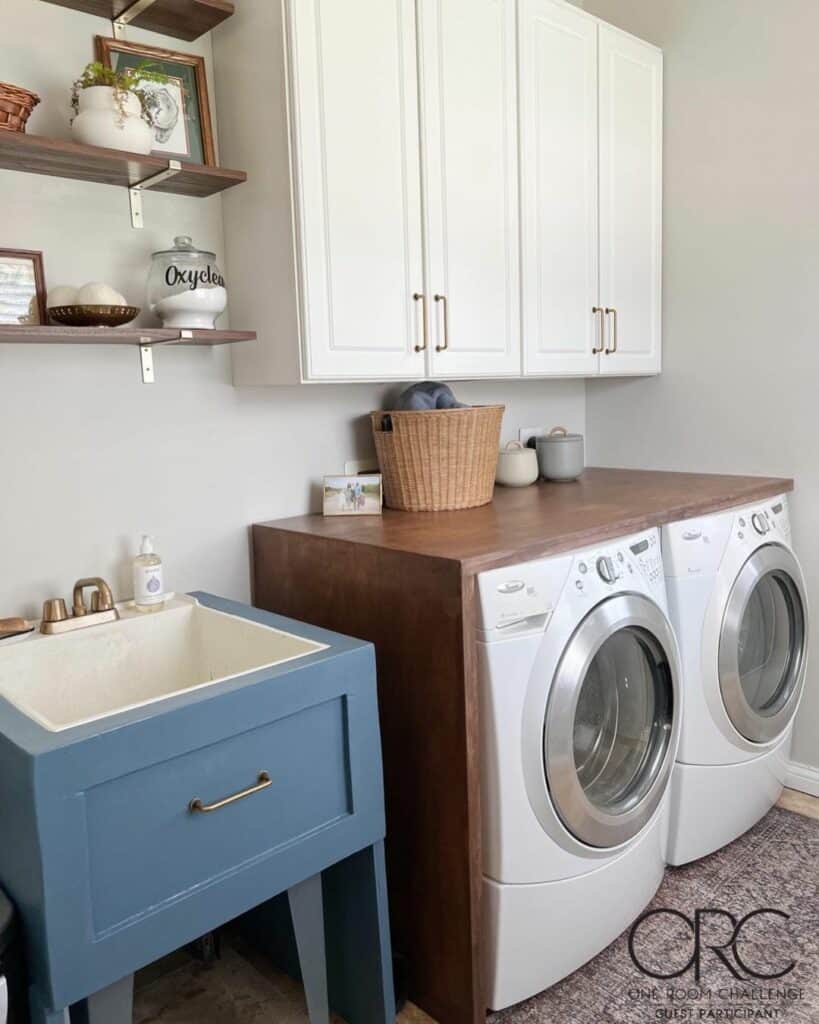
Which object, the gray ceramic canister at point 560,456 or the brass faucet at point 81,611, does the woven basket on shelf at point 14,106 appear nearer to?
the brass faucet at point 81,611

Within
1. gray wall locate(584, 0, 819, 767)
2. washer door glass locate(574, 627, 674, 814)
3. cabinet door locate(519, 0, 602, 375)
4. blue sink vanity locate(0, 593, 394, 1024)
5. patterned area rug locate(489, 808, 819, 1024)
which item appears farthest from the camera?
gray wall locate(584, 0, 819, 767)

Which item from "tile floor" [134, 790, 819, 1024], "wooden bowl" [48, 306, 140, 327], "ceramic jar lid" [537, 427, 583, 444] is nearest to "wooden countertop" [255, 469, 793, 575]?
"ceramic jar lid" [537, 427, 583, 444]

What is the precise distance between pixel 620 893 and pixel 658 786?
0.24 meters

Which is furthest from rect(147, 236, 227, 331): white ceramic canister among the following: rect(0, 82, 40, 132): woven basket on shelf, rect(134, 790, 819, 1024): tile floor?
rect(134, 790, 819, 1024): tile floor

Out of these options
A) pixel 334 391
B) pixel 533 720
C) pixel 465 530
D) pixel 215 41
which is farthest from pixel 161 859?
pixel 215 41

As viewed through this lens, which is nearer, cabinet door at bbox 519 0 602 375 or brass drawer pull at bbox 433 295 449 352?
brass drawer pull at bbox 433 295 449 352

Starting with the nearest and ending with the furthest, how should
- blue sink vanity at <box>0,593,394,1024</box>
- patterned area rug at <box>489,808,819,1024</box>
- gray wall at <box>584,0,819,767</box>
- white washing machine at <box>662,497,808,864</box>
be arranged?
blue sink vanity at <box>0,593,394,1024</box> < patterned area rug at <box>489,808,819,1024</box> < white washing machine at <box>662,497,808,864</box> < gray wall at <box>584,0,819,767</box>

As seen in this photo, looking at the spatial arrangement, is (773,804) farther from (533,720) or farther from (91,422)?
(91,422)

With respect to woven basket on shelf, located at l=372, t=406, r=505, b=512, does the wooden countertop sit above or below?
below

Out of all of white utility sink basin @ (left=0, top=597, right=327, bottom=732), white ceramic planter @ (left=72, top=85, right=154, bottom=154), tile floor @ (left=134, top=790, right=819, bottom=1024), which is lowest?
tile floor @ (left=134, top=790, right=819, bottom=1024)

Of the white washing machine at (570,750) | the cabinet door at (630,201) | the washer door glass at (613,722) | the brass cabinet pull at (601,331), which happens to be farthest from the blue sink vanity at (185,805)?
the cabinet door at (630,201)

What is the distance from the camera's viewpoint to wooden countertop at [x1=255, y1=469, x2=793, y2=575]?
161cm

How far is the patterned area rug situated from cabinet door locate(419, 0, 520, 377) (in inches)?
53.9

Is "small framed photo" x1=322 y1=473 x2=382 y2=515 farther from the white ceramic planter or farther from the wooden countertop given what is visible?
the white ceramic planter
